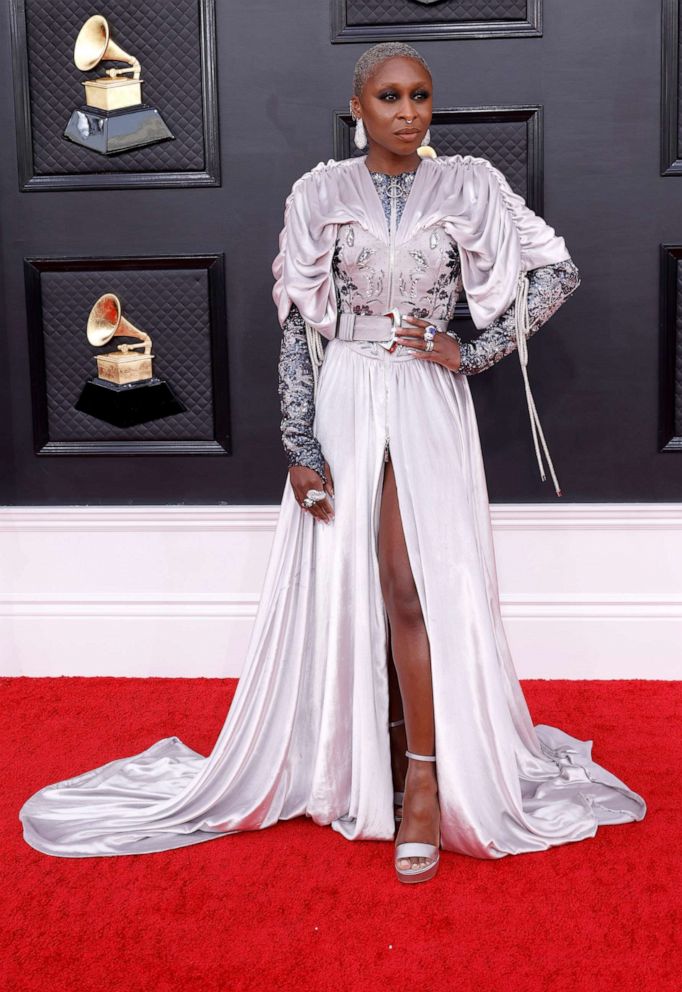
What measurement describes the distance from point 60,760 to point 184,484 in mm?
1001

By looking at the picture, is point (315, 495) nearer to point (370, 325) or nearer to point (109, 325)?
point (370, 325)

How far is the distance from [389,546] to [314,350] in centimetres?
53

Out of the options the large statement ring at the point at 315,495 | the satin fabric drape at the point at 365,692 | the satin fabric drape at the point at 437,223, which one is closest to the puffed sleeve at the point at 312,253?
the satin fabric drape at the point at 437,223

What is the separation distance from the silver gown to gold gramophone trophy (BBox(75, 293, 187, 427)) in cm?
98

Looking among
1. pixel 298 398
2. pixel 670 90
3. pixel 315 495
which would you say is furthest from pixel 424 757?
pixel 670 90

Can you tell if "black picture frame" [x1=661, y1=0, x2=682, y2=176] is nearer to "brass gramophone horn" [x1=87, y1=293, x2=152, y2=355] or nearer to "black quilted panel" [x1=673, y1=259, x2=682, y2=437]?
"black quilted panel" [x1=673, y1=259, x2=682, y2=437]

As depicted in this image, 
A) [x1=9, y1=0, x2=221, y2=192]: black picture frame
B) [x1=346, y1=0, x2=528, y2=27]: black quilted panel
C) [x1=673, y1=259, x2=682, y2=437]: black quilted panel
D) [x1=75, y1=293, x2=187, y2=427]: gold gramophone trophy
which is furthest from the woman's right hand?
[x1=346, y1=0, x2=528, y2=27]: black quilted panel

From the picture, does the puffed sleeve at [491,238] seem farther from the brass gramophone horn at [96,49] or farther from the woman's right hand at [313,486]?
the brass gramophone horn at [96,49]

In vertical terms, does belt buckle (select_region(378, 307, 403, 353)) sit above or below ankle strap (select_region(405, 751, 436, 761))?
above

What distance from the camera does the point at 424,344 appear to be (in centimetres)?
256

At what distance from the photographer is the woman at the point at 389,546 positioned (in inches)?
99.7

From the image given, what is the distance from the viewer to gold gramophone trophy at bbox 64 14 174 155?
3.40 meters

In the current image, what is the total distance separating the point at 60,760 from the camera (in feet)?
10.2

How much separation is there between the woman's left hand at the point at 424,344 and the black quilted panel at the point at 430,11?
4.15 ft
